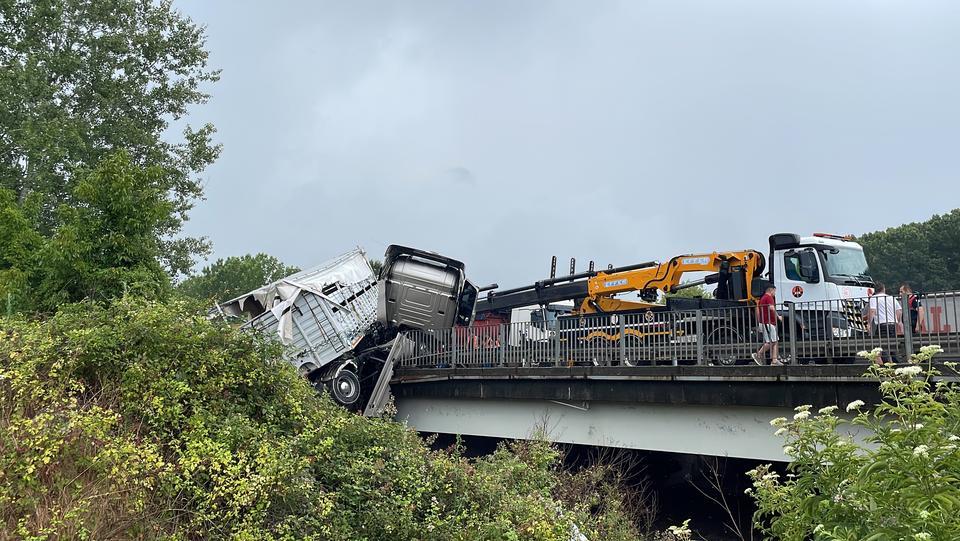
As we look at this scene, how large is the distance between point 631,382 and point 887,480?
8444 mm

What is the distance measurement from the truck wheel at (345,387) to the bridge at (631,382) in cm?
95

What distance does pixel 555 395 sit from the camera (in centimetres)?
1356

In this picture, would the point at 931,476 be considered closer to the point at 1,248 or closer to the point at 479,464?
the point at 479,464

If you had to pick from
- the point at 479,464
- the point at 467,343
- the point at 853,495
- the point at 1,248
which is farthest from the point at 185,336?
the point at 1,248

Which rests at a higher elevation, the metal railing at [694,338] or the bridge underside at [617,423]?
the metal railing at [694,338]

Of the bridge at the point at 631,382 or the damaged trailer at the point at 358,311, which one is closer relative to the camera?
the bridge at the point at 631,382

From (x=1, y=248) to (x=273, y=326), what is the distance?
18.8 feet

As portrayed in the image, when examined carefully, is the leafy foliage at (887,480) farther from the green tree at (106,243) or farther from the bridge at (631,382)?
the green tree at (106,243)

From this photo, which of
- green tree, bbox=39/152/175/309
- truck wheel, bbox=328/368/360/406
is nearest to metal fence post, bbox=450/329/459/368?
truck wheel, bbox=328/368/360/406

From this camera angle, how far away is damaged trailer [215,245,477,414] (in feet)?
54.7

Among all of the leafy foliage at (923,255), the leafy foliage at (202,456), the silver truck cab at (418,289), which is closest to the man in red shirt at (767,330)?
the leafy foliage at (202,456)

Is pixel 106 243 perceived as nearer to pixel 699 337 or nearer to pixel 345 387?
pixel 345 387

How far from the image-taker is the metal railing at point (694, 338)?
9773 millimetres

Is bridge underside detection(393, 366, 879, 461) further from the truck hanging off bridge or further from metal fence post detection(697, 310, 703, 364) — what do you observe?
the truck hanging off bridge
